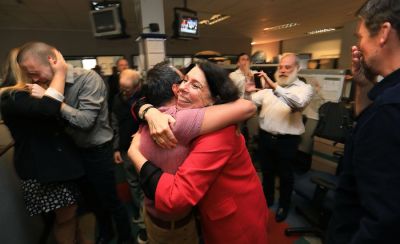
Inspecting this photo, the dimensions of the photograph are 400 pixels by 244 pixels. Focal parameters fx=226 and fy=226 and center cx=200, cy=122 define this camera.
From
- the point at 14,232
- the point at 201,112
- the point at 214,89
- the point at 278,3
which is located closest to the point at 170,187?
the point at 201,112

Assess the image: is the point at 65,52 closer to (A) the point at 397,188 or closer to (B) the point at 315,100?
(B) the point at 315,100

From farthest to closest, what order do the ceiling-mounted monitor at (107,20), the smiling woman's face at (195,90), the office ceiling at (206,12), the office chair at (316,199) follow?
the office ceiling at (206,12) < the ceiling-mounted monitor at (107,20) < the office chair at (316,199) < the smiling woman's face at (195,90)

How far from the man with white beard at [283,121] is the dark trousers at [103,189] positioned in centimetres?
138

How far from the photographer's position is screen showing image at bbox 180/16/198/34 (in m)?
3.52

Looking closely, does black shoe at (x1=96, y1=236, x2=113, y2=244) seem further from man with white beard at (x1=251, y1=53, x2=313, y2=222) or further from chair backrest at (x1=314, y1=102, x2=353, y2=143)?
chair backrest at (x1=314, y1=102, x2=353, y2=143)

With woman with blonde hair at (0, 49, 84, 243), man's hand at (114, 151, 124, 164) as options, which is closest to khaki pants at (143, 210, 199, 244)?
woman with blonde hair at (0, 49, 84, 243)

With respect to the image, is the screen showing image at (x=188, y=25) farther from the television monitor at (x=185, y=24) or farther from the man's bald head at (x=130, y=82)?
the man's bald head at (x=130, y=82)

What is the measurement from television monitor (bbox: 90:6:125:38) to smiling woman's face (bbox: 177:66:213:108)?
9.45ft

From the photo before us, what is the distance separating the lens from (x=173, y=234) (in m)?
0.95

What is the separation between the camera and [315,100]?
299cm

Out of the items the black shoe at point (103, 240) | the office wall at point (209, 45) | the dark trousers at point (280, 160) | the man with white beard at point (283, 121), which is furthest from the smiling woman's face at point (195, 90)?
the office wall at point (209, 45)

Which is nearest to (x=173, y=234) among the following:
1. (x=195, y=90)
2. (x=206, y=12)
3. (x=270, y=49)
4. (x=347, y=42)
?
(x=195, y=90)

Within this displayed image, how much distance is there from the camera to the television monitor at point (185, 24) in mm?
3443

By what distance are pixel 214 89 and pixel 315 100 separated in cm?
258
